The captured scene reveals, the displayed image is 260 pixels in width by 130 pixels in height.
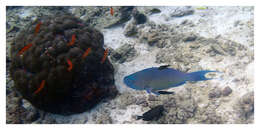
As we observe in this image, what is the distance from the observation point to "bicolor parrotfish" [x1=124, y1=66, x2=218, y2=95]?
267 cm

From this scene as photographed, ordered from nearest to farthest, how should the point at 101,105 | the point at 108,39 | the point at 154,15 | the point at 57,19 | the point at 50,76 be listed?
the point at 50,76
the point at 101,105
the point at 57,19
the point at 108,39
the point at 154,15

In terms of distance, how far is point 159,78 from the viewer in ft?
8.98

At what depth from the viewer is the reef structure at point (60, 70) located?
3.84m

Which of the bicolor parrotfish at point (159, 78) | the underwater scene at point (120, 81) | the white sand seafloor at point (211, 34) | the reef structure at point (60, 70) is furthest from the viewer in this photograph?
the white sand seafloor at point (211, 34)

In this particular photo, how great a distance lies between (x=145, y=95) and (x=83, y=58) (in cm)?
184

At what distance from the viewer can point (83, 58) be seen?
4.06m

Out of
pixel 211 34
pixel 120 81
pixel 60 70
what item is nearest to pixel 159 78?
pixel 60 70

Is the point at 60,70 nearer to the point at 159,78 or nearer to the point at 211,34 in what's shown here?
the point at 159,78

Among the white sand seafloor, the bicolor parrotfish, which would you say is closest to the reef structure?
the white sand seafloor

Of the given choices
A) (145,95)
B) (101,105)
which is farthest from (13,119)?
(145,95)

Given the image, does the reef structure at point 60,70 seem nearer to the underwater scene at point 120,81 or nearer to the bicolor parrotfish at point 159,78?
the underwater scene at point 120,81

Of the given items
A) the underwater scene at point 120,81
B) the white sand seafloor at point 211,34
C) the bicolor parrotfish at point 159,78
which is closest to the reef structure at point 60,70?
the underwater scene at point 120,81

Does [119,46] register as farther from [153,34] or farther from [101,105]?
[101,105]

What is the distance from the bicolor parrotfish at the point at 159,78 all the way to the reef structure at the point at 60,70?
172cm
